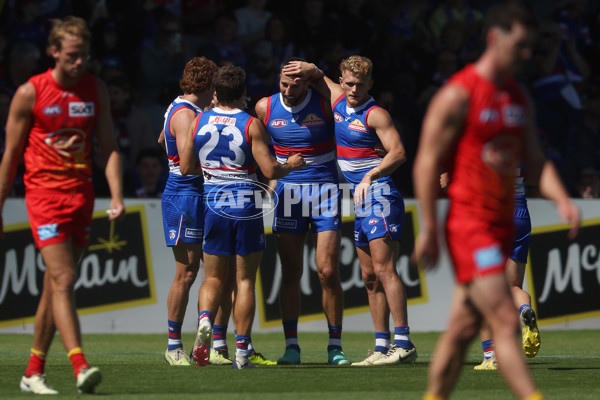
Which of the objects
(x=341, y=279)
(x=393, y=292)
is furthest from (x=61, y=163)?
(x=341, y=279)

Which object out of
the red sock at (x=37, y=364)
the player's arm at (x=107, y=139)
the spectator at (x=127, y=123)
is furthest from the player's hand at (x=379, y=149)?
the spectator at (x=127, y=123)

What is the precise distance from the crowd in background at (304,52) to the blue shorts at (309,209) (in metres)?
4.92

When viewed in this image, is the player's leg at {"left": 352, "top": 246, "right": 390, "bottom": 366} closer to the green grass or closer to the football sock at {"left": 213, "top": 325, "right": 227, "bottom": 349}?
the green grass

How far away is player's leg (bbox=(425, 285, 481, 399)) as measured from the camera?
5.30m

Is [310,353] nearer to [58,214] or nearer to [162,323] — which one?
[162,323]

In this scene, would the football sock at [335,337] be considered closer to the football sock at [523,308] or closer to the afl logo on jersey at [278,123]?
the football sock at [523,308]

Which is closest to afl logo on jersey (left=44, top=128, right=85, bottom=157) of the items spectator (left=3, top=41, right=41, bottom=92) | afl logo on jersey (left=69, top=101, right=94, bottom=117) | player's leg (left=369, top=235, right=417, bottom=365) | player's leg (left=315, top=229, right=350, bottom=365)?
afl logo on jersey (left=69, top=101, right=94, bottom=117)

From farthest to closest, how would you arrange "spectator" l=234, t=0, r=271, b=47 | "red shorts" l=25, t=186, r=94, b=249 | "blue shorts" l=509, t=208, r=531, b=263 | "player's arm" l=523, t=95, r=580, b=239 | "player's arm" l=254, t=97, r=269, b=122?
"spectator" l=234, t=0, r=271, b=47, "player's arm" l=254, t=97, r=269, b=122, "blue shorts" l=509, t=208, r=531, b=263, "red shorts" l=25, t=186, r=94, b=249, "player's arm" l=523, t=95, r=580, b=239

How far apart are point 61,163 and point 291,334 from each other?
3.35m

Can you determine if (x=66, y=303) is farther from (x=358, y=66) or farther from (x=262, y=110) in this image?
(x=358, y=66)

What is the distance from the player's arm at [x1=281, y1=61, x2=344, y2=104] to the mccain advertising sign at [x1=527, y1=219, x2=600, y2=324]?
470 centimetres

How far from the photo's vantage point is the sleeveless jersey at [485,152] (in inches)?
208

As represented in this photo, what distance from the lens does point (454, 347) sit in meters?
5.32

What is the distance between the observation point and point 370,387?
755cm
